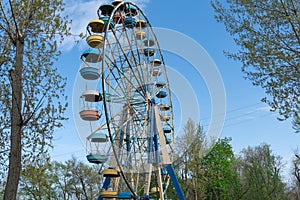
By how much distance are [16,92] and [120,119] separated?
586 centimetres

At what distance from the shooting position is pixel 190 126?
16.6 metres

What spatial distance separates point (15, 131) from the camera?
498cm

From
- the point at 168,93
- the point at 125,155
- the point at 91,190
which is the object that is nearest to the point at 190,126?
the point at 168,93

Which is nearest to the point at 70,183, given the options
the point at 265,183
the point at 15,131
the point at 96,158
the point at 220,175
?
the point at 220,175

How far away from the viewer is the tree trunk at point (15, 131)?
15.5ft

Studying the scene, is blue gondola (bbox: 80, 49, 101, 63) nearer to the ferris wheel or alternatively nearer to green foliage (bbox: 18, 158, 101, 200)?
the ferris wheel

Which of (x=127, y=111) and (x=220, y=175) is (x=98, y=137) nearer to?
(x=127, y=111)

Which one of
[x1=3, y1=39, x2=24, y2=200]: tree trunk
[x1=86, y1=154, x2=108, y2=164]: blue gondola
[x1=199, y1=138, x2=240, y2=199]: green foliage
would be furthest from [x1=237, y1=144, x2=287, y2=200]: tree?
[x1=3, y1=39, x2=24, y2=200]: tree trunk

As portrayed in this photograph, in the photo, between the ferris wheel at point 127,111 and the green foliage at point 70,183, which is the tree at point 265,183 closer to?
the ferris wheel at point 127,111

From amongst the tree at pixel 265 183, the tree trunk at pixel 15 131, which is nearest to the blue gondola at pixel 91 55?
the tree trunk at pixel 15 131

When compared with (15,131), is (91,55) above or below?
above

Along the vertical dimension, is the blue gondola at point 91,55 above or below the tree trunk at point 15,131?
above

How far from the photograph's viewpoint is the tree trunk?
473 cm

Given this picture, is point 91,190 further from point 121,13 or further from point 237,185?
point 121,13
